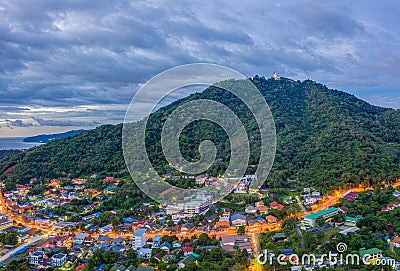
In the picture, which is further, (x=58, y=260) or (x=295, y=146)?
(x=295, y=146)

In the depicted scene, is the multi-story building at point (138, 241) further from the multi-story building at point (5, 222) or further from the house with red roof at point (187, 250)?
the multi-story building at point (5, 222)

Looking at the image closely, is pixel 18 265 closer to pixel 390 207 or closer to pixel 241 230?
pixel 241 230

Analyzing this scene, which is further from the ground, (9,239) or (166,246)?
(166,246)

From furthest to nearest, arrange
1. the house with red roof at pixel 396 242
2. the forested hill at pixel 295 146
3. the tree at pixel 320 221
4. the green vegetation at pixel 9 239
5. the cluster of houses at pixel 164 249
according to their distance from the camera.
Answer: the forested hill at pixel 295 146 < the green vegetation at pixel 9 239 < the tree at pixel 320 221 < the cluster of houses at pixel 164 249 < the house with red roof at pixel 396 242

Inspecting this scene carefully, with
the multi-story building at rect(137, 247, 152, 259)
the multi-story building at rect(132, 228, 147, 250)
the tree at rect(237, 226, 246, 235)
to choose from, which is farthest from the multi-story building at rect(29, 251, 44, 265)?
the tree at rect(237, 226, 246, 235)

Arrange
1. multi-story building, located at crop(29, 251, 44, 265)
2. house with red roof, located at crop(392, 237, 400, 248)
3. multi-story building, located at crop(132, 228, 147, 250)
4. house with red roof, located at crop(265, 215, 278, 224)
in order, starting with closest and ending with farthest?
house with red roof, located at crop(392, 237, 400, 248) < multi-story building, located at crop(29, 251, 44, 265) < multi-story building, located at crop(132, 228, 147, 250) < house with red roof, located at crop(265, 215, 278, 224)

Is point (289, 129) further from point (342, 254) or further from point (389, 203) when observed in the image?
point (342, 254)

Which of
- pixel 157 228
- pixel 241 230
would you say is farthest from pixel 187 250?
pixel 157 228

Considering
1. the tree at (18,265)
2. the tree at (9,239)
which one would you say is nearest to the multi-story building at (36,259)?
the tree at (18,265)

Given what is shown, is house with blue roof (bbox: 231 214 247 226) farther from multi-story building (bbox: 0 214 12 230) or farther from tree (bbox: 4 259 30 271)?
multi-story building (bbox: 0 214 12 230)
